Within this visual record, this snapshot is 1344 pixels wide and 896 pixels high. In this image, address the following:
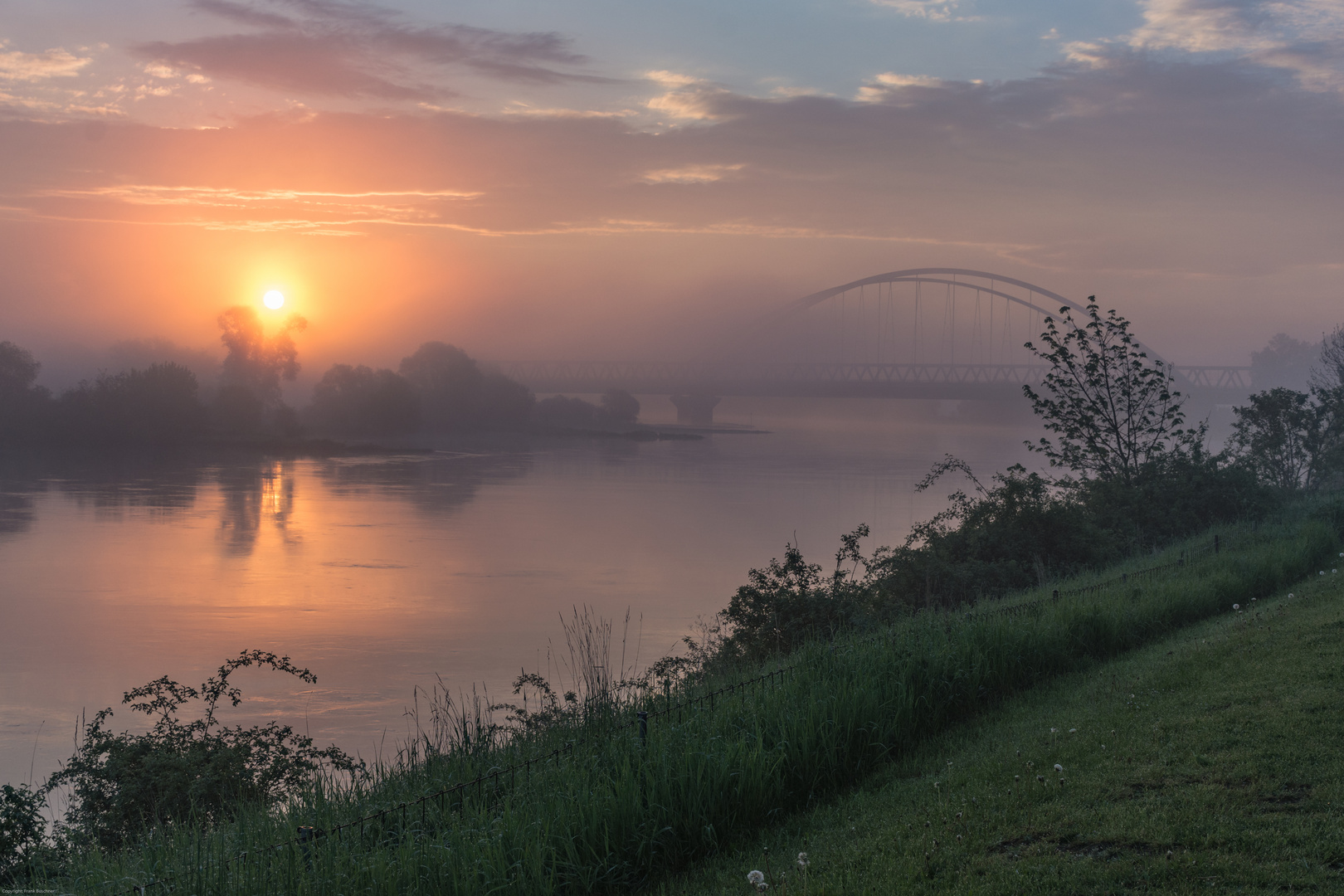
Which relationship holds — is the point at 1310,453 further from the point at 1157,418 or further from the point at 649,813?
the point at 649,813

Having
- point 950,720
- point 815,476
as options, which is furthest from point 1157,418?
point 815,476

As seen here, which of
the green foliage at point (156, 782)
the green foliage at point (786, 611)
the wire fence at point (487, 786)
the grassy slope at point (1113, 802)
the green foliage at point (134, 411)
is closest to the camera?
the grassy slope at point (1113, 802)

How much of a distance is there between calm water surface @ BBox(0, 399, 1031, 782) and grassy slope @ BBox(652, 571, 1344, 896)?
25.3 feet

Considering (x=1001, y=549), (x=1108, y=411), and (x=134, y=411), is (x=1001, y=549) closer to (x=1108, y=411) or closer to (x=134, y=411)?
(x=1108, y=411)

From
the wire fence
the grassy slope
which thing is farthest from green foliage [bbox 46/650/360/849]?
the grassy slope

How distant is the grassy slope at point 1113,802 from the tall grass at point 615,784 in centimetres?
31

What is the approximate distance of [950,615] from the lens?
11.0 m

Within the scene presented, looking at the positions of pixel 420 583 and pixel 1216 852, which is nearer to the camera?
pixel 1216 852

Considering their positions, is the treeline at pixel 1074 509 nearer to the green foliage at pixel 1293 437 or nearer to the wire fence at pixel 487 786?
the green foliage at pixel 1293 437

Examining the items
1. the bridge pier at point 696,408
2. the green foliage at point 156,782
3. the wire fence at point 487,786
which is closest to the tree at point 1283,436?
the wire fence at point 487,786

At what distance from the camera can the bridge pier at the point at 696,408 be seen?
447 ft

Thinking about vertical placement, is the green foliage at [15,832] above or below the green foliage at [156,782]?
above

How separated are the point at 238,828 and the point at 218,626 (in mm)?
18632

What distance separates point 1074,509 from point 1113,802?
15.3m
